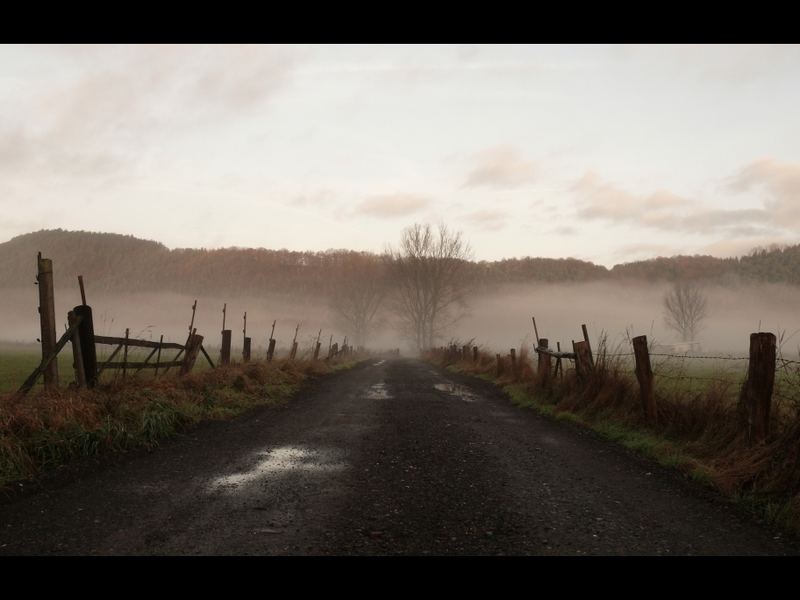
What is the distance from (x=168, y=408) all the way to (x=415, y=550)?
6422 mm

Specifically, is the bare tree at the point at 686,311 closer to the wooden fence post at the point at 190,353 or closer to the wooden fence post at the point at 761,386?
the wooden fence post at the point at 190,353

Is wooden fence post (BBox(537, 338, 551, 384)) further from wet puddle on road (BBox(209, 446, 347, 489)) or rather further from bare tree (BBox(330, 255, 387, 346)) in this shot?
bare tree (BBox(330, 255, 387, 346))

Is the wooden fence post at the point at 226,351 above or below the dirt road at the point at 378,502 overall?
above

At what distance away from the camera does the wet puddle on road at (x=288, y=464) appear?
562cm

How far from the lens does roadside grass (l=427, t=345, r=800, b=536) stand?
200 inches

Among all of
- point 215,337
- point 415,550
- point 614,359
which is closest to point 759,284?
point 215,337

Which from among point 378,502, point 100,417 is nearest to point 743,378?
point 378,502

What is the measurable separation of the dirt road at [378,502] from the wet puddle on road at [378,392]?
537 centimetres

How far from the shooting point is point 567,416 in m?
10.4

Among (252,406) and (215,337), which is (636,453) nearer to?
(252,406)

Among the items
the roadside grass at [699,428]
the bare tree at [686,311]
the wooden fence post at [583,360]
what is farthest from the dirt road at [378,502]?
the bare tree at [686,311]

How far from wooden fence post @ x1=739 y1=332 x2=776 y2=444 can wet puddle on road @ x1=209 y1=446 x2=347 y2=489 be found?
4.96 meters

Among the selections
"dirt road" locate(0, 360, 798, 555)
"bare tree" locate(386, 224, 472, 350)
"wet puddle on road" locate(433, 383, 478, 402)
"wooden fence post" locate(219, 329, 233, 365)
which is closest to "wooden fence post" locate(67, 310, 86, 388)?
"dirt road" locate(0, 360, 798, 555)

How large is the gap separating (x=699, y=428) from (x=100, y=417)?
8.77 m
